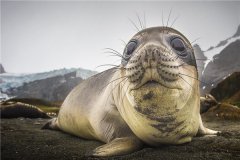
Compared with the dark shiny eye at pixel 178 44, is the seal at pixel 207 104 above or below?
below

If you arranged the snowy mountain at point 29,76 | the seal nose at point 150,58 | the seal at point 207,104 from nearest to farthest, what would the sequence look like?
the seal nose at point 150,58, the seal at point 207,104, the snowy mountain at point 29,76

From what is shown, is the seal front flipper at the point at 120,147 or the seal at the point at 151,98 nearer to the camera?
the seal at the point at 151,98

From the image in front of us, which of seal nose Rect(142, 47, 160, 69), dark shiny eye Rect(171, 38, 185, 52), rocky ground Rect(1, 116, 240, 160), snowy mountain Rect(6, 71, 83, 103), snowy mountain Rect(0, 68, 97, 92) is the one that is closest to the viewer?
seal nose Rect(142, 47, 160, 69)

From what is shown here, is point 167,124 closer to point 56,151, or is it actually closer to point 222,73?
point 56,151

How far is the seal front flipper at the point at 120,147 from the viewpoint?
2.19 m

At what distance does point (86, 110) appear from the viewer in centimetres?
334

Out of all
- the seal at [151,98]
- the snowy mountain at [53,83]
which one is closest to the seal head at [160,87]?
the seal at [151,98]

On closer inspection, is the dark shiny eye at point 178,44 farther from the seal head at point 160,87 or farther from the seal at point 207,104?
the seal at point 207,104

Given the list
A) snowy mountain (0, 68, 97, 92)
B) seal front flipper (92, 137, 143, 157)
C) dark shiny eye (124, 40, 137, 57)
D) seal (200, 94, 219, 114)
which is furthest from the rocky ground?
snowy mountain (0, 68, 97, 92)

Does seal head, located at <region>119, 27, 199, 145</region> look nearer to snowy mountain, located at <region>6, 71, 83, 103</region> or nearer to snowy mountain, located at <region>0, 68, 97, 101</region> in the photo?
snowy mountain, located at <region>0, 68, 97, 101</region>

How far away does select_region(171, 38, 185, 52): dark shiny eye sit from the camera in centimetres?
229

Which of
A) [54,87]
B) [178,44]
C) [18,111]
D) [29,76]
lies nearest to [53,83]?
[54,87]

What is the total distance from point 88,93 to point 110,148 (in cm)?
142

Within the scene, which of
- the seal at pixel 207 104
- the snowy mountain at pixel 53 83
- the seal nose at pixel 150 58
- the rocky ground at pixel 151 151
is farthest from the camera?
the snowy mountain at pixel 53 83
